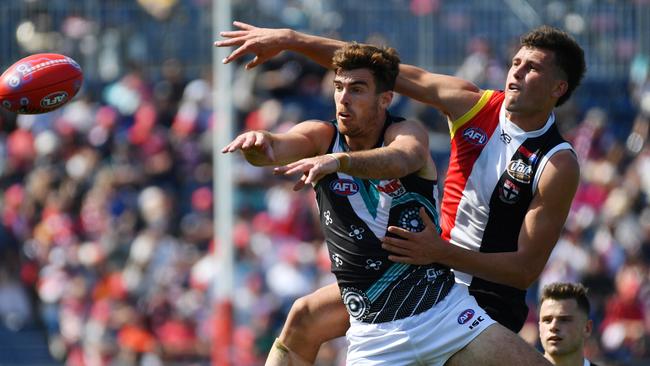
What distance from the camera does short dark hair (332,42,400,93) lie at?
708 cm

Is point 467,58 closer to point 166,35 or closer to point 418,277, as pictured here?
point 166,35

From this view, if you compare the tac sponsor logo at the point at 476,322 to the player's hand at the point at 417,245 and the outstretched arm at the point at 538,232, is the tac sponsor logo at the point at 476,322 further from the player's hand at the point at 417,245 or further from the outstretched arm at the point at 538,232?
the player's hand at the point at 417,245

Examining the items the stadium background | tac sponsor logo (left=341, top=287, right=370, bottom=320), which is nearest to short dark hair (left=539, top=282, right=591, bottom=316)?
tac sponsor logo (left=341, top=287, right=370, bottom=320)

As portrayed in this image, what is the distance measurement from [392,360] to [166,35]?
1346 centimetres

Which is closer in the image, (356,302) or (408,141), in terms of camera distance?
(408,141)

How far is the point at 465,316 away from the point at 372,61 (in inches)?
56.4

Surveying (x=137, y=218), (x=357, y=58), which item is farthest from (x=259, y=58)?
(x=137, y=218)

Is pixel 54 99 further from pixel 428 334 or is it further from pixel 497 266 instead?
pixel 497 266

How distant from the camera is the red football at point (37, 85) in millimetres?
7945

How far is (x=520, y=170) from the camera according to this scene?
7.30 metres

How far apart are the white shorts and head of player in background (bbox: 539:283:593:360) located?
131cm

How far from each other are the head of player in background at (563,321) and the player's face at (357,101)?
81.1 inches

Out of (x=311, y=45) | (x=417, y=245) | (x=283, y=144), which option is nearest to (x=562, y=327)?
(x=417, y=245)

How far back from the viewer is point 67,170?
18.3 m
